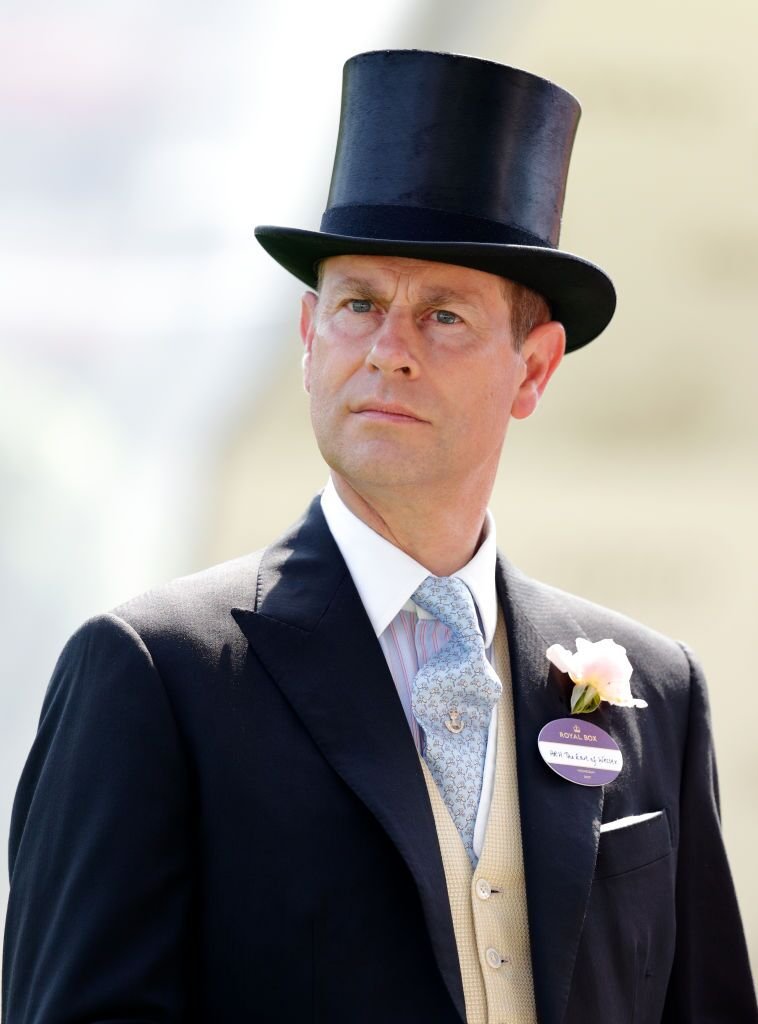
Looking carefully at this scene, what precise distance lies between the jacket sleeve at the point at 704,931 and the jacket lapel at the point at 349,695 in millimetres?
462

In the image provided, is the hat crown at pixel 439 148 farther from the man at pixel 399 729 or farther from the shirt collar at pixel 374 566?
the shirt collar at pixel 374 566

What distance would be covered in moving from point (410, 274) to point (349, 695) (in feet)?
1.67

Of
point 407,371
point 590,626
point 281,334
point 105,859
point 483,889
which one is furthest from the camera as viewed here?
point 281,334

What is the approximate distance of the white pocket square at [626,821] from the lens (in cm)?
180

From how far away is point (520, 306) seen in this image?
6.37 ft

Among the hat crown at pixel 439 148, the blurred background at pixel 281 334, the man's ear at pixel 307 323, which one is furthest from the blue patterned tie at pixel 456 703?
the blurred background at pixel 281 334

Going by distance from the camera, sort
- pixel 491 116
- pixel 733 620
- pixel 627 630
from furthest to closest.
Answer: pixel 733 620 < pixel 627 630 < pixel 491 116

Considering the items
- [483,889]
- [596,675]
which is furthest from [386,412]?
[483,889]

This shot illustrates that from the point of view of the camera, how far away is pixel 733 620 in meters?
5.12

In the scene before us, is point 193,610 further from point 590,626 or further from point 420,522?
point 590,626

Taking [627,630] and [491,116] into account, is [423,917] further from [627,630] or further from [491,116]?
[491,116]

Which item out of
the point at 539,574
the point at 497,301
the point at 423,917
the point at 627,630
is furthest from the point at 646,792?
the point at 539,574

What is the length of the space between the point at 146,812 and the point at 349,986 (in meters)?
0.28

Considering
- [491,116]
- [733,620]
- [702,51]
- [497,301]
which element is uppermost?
[702,51]
